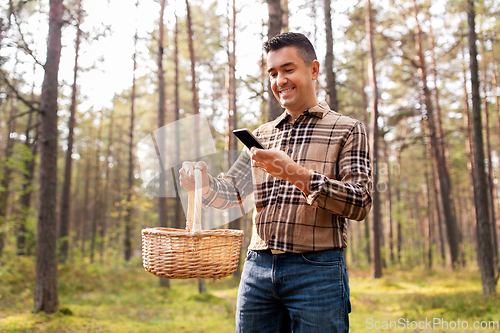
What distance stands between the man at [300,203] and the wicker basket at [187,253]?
171 mm

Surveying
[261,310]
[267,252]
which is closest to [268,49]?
[267,252]

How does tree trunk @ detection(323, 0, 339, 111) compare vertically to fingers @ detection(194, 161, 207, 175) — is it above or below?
above

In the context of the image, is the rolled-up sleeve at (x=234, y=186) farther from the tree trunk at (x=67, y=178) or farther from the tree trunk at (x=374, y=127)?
the tree trunk at (x=67, y=178)

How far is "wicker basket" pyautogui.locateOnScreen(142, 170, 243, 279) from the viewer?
63.5 inches

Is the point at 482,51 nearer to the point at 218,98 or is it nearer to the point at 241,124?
the point at 241,124

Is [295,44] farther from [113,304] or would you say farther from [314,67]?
[113,304]

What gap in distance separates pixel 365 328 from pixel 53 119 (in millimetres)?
7472

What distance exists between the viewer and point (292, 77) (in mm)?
1741

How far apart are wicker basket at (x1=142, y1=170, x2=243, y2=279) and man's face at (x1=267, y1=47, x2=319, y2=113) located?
77cm

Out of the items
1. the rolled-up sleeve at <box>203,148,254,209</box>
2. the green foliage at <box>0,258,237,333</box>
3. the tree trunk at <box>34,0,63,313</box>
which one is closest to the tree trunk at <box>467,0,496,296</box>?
the green foliage at <box>0,258,237,333</box>

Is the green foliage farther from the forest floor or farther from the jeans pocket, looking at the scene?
the jeans pocket

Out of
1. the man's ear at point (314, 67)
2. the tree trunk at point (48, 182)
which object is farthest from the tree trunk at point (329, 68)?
the man's ear at point (314, 67)

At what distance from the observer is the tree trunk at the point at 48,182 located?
652 centimetres

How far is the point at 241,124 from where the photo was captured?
1683 centimetres
